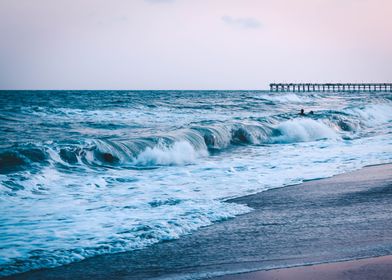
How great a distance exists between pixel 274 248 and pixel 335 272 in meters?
0.69

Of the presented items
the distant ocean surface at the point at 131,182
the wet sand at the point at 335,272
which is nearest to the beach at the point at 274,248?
the wet sand at the point at 335,272

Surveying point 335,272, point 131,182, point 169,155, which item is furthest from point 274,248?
point 169,155

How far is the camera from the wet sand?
2650 mm

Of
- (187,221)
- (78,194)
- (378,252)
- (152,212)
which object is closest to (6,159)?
(78,194)

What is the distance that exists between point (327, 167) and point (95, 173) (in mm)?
4450

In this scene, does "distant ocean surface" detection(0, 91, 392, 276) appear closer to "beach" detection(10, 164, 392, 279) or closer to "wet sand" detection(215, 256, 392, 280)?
"beach" detection(10, 164, 392, 279)

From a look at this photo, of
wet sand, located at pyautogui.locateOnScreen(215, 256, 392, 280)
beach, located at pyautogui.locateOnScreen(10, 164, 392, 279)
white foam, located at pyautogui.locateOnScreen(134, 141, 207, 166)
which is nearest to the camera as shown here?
wet sand, located at pyautogui.locateOnScreen(215, 256, 392, 280)

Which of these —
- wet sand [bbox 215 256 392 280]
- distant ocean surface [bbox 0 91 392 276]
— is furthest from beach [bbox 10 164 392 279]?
distant ocean surface [bbox 0 91 392 276]

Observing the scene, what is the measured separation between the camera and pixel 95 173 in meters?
7.86

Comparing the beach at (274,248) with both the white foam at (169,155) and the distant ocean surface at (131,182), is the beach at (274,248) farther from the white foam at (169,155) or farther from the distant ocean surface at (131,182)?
the white foam at (169,155)

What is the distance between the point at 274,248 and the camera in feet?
11.0

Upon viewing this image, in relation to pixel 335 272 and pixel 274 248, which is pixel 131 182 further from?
pixel 335 272

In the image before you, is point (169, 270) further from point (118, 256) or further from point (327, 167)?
point (327, 167)

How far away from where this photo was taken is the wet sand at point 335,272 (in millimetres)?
2650
